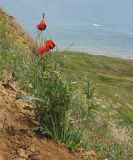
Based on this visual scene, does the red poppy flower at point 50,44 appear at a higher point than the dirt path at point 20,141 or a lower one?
higher

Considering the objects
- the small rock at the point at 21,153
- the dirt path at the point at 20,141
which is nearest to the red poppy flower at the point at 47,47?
the dirt path at the point at 20,141

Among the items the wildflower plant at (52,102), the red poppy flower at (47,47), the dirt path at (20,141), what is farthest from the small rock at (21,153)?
the red poppy flower at (47,47)

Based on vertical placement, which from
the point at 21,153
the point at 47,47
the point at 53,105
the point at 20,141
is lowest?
the point at 21,153

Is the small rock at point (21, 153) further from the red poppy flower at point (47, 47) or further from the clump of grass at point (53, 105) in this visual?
the red poppy flower at point (47, 47)

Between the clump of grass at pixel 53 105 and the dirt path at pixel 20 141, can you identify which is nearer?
the dirt path at pixel 20 141

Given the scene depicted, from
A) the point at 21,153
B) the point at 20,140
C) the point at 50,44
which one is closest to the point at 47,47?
the point at 50,44

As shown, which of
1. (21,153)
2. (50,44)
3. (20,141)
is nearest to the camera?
(21,153)

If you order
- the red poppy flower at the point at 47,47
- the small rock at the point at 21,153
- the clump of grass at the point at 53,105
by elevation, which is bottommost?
the small rock at the point at 21,153

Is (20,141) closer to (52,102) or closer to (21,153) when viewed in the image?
(21,153)

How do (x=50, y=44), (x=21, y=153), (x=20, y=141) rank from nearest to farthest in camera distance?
(x=21, y=153)
(x=20, y=141)
(x=50, y=44)

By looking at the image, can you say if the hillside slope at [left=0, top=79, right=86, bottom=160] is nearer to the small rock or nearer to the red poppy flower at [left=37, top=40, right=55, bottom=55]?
the small rock

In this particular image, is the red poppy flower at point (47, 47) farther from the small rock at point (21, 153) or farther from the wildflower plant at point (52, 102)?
the small rock at point (21, 153)

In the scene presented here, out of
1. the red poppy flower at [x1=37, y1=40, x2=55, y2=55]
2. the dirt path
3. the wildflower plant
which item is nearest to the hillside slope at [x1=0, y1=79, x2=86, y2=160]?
the dirt path

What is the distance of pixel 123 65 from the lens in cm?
11381
